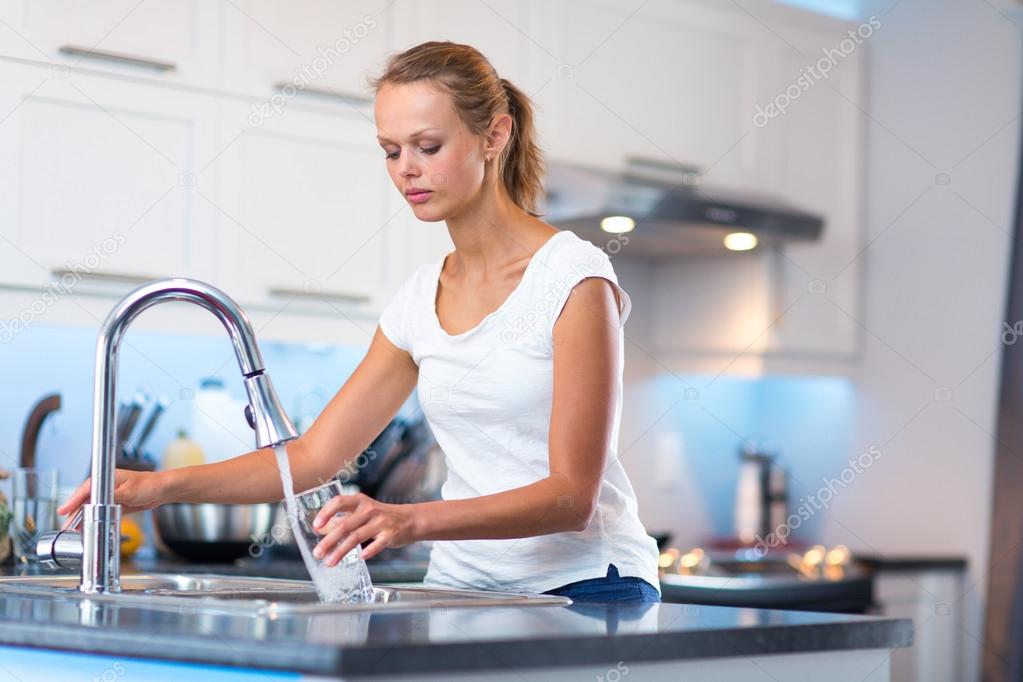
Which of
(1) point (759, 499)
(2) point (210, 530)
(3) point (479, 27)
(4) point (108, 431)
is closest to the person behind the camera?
(4) point (108, 431)

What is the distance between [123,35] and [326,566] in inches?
56.9

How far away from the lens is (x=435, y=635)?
106cm

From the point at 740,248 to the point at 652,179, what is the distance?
14.1 inches

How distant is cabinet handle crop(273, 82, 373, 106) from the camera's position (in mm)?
2609

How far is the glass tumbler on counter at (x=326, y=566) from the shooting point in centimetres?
130

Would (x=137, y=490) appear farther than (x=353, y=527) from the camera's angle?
Yes

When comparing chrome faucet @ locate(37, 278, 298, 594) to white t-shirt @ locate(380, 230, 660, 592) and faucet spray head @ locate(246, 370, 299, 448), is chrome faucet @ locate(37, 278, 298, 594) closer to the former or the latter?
faucet spray head @ locate(246, 370, 299, 448)

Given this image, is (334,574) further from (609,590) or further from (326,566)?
(609,590)

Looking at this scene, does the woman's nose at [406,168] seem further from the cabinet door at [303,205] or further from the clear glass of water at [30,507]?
the cabinet door at [303,205]

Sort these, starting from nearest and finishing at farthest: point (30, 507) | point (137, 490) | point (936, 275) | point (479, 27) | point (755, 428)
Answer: point (137, 490) → point (30, 507) → point (479, 27) → point (936, 275) → point (755, 428)

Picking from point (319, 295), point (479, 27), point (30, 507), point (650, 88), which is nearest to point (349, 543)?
point (30, 507)

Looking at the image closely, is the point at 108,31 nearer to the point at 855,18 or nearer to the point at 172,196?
the point at 172,196
